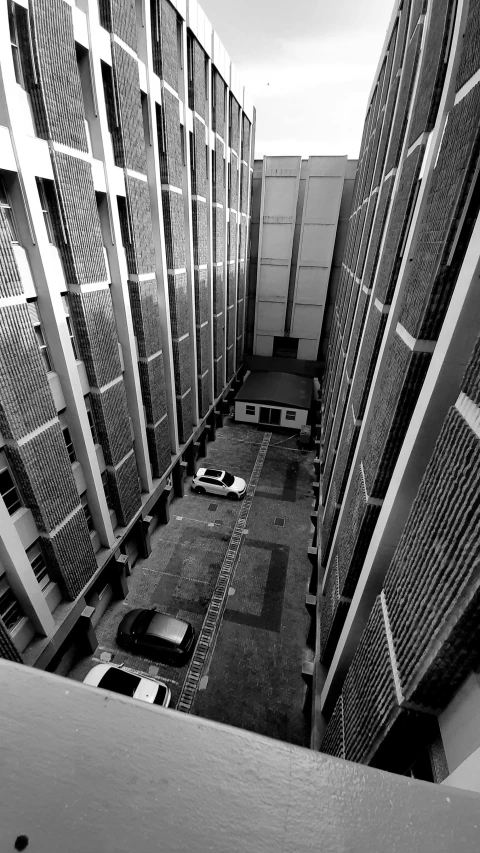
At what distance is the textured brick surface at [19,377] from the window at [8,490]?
1.07m

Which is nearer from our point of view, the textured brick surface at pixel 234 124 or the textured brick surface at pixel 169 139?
the textured brick surface at pixel 169 139

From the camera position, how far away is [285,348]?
37.4 meters

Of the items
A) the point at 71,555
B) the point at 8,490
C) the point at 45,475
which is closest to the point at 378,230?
the point at 45,475

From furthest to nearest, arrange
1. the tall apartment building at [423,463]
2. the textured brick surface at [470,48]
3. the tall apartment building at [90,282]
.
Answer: the tall apartment building at [90,282] < the textured brick surface at [470,48] < the tall apartment building at [423,463]

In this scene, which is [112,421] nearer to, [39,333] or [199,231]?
[39,333]

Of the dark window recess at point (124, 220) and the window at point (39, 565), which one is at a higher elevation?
the dark window recess at point (124, 220)

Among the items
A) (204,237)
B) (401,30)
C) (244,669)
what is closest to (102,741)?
(244,669)

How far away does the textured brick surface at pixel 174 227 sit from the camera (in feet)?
52.2

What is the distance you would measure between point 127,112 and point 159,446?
12.9 meters

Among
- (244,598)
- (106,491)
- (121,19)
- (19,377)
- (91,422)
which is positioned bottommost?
(244,598)

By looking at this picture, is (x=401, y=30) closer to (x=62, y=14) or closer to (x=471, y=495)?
(x=62, y=14)

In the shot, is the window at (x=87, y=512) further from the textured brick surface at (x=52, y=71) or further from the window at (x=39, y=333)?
the textured brick surface at (x=52, y=71)

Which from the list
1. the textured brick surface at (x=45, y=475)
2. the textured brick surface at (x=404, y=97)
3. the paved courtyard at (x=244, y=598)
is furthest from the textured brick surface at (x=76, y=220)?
the paved courtyard at (x=244, y=598)

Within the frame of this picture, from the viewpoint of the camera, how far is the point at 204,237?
812 inches
